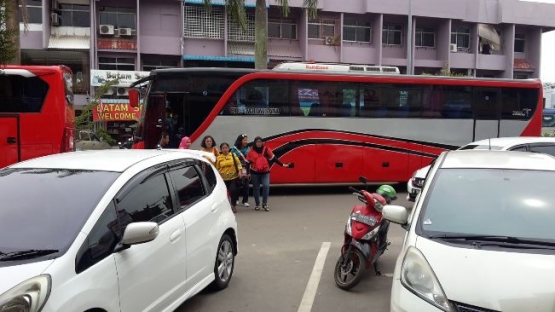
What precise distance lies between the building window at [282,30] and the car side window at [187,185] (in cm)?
3023

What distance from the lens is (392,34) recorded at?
36.9 metres

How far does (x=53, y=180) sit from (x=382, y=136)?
10.4m

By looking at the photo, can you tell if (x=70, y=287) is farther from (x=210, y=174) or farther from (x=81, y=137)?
(x=81, y=137)

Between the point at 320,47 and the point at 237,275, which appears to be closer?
the point at 237,275

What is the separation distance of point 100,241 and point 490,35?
4071cm

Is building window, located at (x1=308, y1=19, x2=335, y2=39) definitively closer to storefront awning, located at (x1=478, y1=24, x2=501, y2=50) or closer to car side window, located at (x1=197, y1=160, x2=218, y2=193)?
storefront awning, located at (x1=478, y1=24, x2=501, y2=50)

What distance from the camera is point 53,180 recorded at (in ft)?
13.0

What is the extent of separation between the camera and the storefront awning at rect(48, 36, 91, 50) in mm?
29984

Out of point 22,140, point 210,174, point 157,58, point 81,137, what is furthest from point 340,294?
point 157,58

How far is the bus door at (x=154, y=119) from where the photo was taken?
12.1m

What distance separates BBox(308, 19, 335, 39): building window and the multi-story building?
69 millimetres

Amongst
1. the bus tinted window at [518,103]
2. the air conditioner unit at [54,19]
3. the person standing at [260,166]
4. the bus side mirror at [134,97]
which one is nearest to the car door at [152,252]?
the person standing at [260,166]

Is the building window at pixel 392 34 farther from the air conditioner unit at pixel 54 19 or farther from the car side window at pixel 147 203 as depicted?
the car side window at pixel 147 203

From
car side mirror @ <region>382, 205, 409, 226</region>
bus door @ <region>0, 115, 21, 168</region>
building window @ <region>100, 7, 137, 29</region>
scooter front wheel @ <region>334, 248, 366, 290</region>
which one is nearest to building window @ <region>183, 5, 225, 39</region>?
building window @ <region>100, 7, 137, 29</region>
